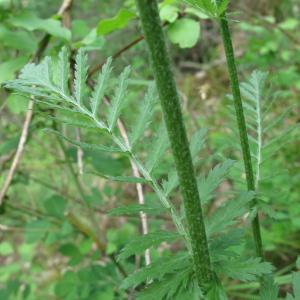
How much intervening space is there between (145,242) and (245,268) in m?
0.14

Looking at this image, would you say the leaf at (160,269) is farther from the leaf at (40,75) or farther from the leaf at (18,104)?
the leaf at (18,104)

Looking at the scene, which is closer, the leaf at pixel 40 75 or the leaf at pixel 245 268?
the leaf at pixel 245 268

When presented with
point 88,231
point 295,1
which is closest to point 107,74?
point 88,231

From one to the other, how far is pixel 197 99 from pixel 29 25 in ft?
9.56

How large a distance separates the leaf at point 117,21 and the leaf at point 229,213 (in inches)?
25.4

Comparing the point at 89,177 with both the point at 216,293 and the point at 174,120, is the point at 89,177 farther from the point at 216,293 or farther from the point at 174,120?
the point at 174,120

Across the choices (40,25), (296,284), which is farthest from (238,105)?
(40,25)

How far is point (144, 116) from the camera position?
29.0 inches

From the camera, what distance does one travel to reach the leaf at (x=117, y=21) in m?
1.21

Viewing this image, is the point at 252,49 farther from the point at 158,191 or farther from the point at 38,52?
the point at 158,191

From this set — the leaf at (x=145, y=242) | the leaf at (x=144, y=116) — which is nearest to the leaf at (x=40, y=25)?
the leaf at (x=144, y=116)

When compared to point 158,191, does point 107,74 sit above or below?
above

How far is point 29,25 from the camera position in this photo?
53.2 inches

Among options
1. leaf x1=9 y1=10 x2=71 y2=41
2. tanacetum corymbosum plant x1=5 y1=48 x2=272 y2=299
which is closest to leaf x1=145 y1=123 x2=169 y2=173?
tanacetum corymbosum plant x1=5 y1=48 x2=272 y2=299
